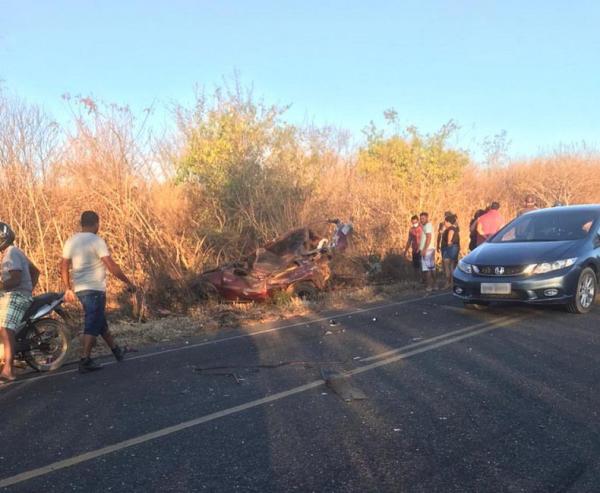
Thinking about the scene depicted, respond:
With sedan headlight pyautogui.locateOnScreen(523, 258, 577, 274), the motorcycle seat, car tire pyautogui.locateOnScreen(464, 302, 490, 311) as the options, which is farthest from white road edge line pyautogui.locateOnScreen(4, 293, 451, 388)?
sedan headlight pyautogui.locateOnScreen(523, 258, 577, 274)

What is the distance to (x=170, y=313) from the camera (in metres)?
9.57

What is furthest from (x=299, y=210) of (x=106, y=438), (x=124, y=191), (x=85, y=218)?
(x=106, y=438)

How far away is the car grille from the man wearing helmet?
6.09 metres

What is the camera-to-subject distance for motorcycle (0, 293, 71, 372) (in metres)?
5.77

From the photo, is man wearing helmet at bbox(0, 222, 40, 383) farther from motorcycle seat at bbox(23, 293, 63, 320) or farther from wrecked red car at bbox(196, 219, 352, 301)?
wrecked red car at bbox(196, 219, 352, 301)

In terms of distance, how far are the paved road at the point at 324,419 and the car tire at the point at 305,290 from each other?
3.59m

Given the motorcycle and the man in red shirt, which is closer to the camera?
the motorcycle

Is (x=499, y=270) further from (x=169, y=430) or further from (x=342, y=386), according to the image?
(x=169, y=430)

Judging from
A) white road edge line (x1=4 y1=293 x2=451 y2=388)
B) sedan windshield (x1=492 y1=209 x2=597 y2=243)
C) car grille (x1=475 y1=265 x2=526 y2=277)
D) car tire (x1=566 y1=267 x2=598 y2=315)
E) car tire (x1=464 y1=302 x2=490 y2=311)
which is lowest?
white road edge line (x1=4 y1=293 x2=451 y2=388)

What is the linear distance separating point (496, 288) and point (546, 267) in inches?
29.1

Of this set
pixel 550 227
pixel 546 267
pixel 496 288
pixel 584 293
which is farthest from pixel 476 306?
pixel 550 227

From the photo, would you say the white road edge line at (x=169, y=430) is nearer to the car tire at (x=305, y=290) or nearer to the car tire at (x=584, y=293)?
the car tire at (x=584, y=293)

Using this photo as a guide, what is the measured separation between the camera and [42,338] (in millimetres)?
5934

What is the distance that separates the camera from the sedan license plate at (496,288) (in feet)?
24.0
